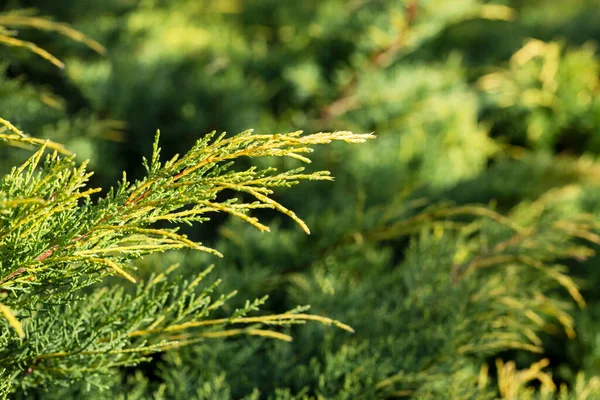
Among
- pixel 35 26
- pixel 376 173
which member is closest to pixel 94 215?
pixel 35 26

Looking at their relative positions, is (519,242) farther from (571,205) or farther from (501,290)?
(571,205)

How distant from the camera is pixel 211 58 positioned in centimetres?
260

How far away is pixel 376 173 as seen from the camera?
7.44 ft

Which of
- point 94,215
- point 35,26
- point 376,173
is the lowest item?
point 376,173

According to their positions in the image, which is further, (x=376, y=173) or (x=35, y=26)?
(x=376, y=173)

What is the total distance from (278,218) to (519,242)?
88 cm

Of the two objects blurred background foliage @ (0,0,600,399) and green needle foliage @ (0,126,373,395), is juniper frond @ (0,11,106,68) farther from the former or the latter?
green needle foliage @ (0,126,373,395)

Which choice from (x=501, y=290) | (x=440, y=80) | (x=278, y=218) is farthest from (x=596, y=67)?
(x=501, y=290)

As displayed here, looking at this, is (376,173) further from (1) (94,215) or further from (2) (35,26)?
(1) (94,215)

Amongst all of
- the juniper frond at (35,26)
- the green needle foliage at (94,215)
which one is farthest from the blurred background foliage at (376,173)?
the green needle foliage at (94,215)

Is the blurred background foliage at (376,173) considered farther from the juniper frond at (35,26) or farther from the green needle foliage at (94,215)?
the green needle foliage at (94,215)

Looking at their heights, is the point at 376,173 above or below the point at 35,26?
below

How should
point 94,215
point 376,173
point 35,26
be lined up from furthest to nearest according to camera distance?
point 376,173 → point 35,26 → point 94,215

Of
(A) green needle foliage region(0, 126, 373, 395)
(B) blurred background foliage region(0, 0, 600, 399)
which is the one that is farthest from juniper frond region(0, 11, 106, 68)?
(A) green needle foliage region(0, 126, 373, 395)
